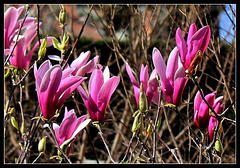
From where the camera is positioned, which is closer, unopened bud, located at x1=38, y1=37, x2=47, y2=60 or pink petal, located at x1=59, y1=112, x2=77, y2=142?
pink petal, located at x1=59, y1=112, x2=77, y2=142

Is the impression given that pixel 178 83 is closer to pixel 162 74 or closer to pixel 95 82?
pixel 162 74

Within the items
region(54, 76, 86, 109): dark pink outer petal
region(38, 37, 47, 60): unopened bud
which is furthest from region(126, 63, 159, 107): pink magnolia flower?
region(38, 37, 47, 60): unopened bud

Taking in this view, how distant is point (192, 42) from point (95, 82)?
199 mm

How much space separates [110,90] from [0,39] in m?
0.28

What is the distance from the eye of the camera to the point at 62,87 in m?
0.60

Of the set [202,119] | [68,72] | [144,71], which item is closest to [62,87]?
[68,72]

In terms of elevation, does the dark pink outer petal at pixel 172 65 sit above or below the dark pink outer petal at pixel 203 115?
above

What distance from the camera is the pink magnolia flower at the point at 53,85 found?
59 centimetres

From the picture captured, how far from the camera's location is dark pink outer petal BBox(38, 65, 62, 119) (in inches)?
22.9

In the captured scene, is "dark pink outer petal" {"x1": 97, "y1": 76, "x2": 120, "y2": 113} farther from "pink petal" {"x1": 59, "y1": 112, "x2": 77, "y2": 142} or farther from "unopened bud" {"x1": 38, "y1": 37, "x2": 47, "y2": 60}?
"unopened bud" {"x1": 38, "y1": 37, "x2": 47, "y2": 60}

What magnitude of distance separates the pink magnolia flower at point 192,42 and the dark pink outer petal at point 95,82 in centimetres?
16

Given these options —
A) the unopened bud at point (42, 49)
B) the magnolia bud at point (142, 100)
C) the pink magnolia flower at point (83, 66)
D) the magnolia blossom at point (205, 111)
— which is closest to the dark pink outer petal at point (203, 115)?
the magnolia blossom at point (205, 111)

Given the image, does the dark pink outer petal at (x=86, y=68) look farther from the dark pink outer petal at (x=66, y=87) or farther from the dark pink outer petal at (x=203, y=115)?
the dark pink outer petal at (x=203, y=115)

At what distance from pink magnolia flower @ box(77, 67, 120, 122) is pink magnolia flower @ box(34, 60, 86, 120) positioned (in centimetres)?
5
